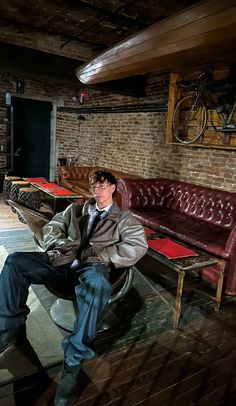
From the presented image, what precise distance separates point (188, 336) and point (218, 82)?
3582 millimetres

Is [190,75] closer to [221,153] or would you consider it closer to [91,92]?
[221,153]

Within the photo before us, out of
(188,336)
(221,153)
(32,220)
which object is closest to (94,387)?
(188,336)

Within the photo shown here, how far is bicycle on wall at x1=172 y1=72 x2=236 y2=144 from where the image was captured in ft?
14.0

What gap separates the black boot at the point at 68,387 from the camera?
65.2 inches

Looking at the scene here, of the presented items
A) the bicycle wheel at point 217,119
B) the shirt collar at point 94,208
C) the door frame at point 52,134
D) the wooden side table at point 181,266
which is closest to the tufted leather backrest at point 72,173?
the door frame at point 52,134

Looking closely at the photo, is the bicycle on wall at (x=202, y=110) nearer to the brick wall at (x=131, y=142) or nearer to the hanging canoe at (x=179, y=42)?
the brick wall at (x=131, y=142)

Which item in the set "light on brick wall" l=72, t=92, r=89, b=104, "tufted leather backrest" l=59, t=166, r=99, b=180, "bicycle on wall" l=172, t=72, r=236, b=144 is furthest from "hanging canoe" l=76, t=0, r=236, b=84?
"light on brick wall" l=72, t=92, r=89, b=104

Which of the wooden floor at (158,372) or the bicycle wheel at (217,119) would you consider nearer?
the wooden floor at (158,372)

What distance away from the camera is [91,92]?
26.3ft

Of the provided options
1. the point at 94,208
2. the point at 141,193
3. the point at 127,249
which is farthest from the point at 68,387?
the point at 141,193

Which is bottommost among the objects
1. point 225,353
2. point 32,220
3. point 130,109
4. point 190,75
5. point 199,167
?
Answer: point 225,353

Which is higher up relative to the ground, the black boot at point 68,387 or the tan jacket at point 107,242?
the tan jacket at point 107,242

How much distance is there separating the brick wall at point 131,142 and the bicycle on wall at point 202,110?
0.30 metres

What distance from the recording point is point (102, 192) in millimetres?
2248
